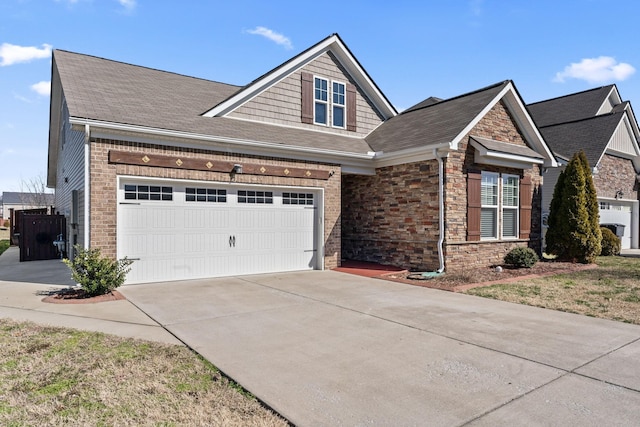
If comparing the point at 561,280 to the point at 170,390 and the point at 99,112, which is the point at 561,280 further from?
the point at 99,112

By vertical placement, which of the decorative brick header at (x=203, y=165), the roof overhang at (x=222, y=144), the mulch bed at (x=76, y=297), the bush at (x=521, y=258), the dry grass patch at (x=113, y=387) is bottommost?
the dry grass patch at (x=113, y=387)

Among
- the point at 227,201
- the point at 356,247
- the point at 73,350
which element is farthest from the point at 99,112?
the point at 356,247

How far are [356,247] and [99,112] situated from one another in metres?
8.23

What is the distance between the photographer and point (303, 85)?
42.4 feet

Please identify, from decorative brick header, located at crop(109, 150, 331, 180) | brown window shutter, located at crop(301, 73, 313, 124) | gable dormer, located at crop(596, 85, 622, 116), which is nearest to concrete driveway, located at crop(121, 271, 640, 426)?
decorative brick header, located at crop(109, 150, 331, 180)

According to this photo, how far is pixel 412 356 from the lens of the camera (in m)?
4.59

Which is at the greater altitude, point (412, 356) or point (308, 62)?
point (308, 62)

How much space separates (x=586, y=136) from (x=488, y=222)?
10554 millimetres

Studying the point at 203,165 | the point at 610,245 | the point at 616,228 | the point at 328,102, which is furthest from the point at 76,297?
the point at 616,228

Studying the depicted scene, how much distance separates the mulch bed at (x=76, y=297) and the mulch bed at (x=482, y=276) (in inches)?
240

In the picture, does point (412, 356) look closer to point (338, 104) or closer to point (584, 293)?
point (584, 293)

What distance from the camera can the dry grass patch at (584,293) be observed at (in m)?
6.94

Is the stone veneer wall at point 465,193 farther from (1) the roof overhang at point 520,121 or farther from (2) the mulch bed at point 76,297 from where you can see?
(2) the mulch bed at point 76,297

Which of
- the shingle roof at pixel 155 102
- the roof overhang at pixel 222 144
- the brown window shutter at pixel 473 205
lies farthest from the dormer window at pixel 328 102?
the brown window shutter at pixel 473 205
